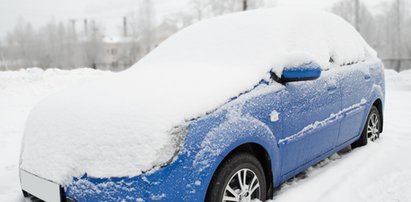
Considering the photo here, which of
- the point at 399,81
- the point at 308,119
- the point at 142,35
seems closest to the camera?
the point at 308,119

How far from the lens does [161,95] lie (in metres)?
→ 2.25

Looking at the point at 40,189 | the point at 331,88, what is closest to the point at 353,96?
the point at 331,88

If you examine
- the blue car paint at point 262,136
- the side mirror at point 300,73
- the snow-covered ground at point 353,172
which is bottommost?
the snow-covered ground at point 353,172

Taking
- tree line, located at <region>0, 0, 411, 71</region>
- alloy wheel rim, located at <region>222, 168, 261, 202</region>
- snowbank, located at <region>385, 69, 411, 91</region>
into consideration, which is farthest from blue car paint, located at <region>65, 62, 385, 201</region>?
tree line, located at <region>0, 0, 411, 71</region>

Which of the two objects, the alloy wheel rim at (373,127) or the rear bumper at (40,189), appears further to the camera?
the alloy wheel rim at (373,127)

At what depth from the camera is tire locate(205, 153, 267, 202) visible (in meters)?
2.20

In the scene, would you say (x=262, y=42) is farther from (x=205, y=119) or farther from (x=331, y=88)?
(x=205, y=119)

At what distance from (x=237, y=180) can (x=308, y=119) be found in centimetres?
92

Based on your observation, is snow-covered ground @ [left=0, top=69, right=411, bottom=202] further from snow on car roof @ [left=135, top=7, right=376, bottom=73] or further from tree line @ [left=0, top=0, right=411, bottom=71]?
tree line @ [left=0, top=0, right=411, bottom=71]

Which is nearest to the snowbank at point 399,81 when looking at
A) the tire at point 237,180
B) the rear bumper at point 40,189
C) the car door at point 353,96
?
the car door at point 353,96

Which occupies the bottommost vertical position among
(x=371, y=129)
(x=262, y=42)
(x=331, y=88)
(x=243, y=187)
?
(x=371, y=129)

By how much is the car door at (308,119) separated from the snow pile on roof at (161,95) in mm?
250

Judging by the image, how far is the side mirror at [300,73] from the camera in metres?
2.69

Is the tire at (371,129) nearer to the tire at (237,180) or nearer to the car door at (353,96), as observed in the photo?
the car door at (353,96)
